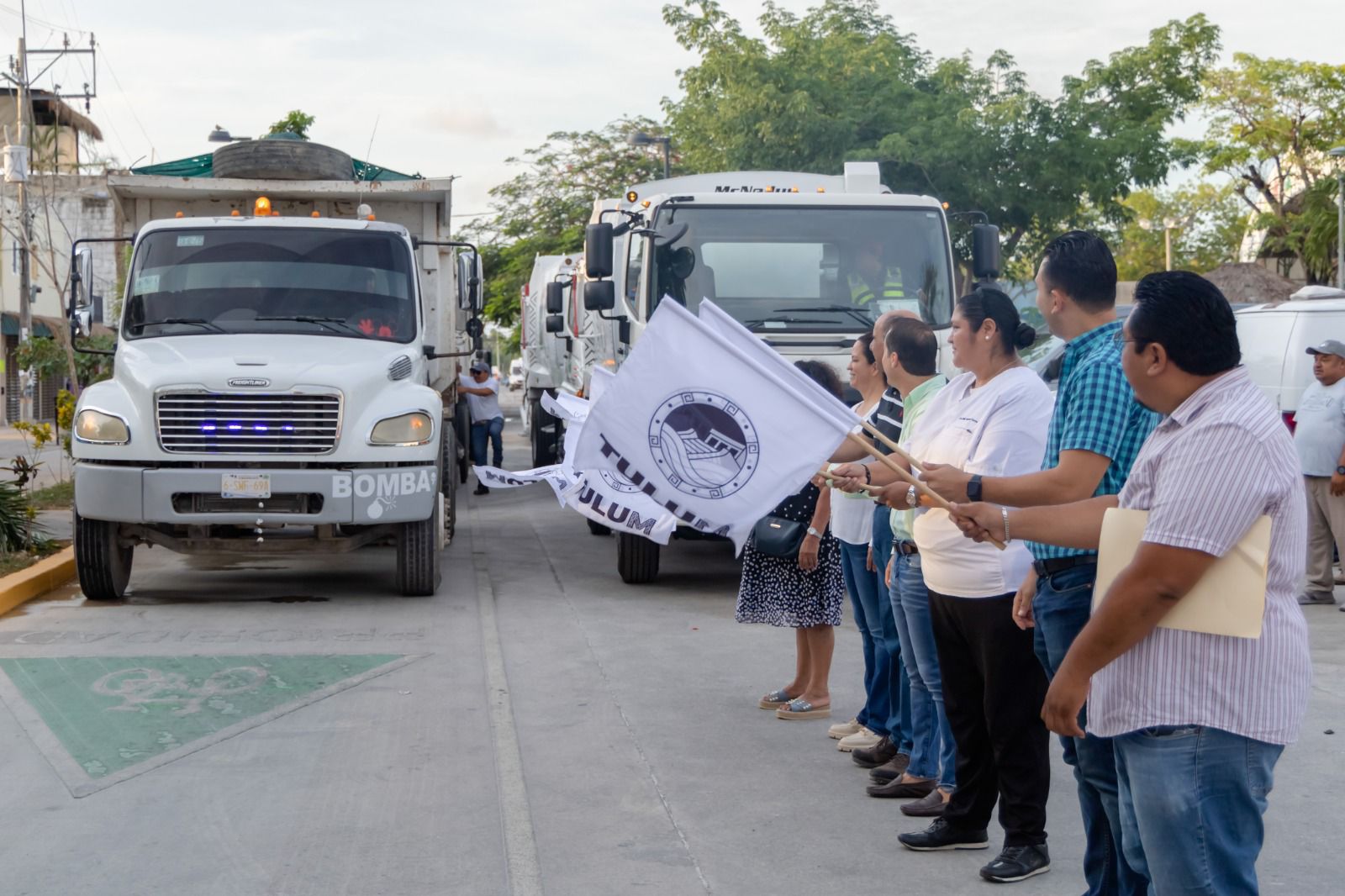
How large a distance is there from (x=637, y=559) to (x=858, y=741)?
16.3ft

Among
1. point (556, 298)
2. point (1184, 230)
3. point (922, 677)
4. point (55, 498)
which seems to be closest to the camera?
point (922, 677)

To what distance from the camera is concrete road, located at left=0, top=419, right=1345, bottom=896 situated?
4918 millimetres

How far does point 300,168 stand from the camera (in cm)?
1290

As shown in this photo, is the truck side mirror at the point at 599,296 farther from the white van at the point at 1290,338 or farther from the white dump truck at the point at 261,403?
the white van at the point at 1290,338

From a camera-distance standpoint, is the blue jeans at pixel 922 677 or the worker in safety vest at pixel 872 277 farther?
the worker in safety vest at pixel 872 277

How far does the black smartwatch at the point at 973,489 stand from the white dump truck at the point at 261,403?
21.7 ft

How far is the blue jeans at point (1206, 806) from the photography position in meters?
3.01

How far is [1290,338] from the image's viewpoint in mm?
13398

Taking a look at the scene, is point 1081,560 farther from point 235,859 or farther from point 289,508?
point 289,508

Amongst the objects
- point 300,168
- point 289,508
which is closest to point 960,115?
point 300,168

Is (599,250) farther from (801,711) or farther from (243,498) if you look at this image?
(801,711)

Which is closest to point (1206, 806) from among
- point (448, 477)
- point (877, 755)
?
point (877, 755)

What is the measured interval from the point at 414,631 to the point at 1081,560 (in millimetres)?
5980

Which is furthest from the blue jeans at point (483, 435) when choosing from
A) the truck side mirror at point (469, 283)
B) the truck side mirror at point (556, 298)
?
the truck side mirror at point (469, 283)
